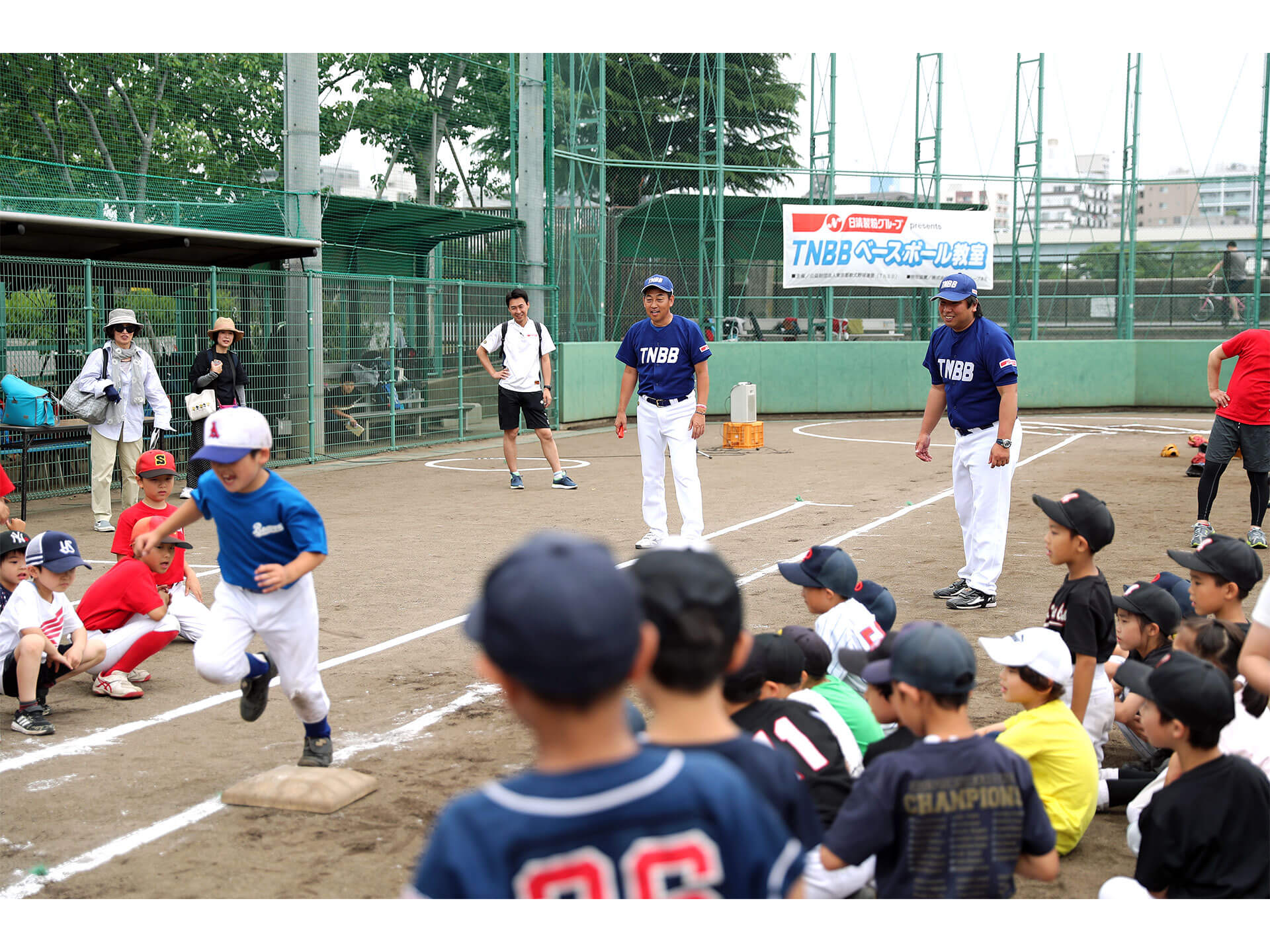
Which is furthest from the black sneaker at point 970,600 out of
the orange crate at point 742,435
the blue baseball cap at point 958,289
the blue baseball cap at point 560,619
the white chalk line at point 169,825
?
the orange crate at point 742,435

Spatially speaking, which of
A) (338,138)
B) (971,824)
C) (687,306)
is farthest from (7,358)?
(338,138)

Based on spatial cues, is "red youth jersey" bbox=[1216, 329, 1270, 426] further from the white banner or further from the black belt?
the white banner

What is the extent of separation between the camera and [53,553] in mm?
5551

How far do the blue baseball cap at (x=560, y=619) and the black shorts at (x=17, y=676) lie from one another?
4.69 metres

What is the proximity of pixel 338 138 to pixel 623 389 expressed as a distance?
73.5 feet

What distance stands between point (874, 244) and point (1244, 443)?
1579 centimetres

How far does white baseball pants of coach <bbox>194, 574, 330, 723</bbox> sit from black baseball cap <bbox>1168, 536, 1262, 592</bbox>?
3504 mm

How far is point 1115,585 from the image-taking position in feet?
25.5

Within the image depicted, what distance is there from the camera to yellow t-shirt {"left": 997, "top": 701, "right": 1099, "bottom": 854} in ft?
12.5

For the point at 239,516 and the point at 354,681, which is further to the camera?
the point at 354,681

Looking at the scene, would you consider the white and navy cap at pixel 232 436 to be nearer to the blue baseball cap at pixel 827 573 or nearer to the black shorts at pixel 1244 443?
the blue baseball cap at pixel 827 573

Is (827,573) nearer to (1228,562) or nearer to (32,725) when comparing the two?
(1228,562)

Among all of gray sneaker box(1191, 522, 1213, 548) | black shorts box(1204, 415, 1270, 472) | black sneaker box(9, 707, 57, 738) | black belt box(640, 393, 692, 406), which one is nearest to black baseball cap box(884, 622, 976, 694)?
black sneaker box(9, 707, 57, 738)

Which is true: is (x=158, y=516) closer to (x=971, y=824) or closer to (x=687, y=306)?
(x=971, y=824)
